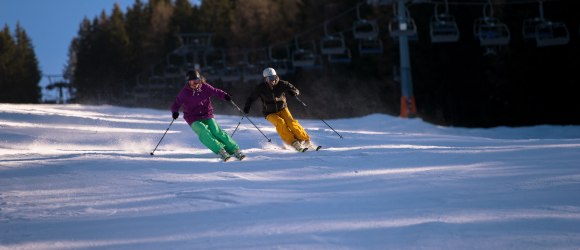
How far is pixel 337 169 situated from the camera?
8391mm

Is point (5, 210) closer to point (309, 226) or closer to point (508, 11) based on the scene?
point (309, 226)

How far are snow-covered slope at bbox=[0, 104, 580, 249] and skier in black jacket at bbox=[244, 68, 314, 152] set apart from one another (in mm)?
934

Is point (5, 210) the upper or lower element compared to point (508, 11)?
lower

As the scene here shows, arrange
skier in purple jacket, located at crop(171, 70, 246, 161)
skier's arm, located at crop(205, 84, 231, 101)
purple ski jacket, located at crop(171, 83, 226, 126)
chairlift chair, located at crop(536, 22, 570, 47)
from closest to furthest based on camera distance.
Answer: skier in purple jacket, located at crop(171, 70, 246, 161), purple ski jacket, located at crop(171, 83, 226, 126), skier's arm, located at crop(205, 84, 231, 101), chairlift chair, located at crop(536, 22, 570, 47)

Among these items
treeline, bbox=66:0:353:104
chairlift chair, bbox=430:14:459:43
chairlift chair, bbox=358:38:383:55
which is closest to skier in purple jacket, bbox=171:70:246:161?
chairlift chair, bbox=430:14:459:43

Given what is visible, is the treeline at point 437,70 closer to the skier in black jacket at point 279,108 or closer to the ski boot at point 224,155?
the skier in black jacket at point 279,108

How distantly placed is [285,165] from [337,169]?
2.65ft

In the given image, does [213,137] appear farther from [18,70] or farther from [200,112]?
[18,70]

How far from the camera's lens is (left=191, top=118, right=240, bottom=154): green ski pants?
400 inches

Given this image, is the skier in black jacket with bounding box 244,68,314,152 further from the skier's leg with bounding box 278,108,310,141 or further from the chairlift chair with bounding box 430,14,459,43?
the chairlift chair with bounding box 430,14,459,43

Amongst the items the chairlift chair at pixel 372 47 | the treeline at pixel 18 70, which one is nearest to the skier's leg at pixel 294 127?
the chairlift chair at pixel 372 47

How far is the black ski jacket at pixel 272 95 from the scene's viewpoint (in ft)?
37.4

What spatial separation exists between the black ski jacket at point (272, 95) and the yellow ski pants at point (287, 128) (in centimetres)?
11

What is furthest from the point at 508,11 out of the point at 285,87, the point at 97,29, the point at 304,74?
the point at 97,29
